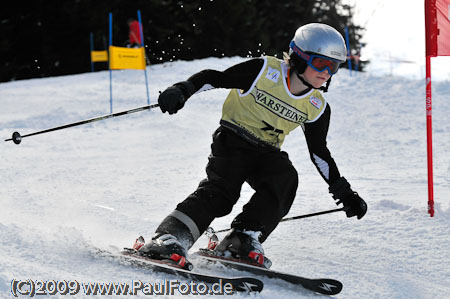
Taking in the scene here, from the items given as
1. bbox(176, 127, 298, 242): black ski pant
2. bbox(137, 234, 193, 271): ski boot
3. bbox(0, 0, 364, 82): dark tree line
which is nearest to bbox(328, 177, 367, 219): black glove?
bbox(176, 127, 298, 242): black ski pant

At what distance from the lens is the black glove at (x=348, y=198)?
130 inches

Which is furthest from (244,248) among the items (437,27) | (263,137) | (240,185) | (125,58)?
(125,58)

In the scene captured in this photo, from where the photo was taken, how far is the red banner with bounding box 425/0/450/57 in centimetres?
457

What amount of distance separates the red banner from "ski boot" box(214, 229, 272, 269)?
2.42 metres

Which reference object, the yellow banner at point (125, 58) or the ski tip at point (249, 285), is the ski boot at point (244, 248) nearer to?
the ski tip at point (249, 285)

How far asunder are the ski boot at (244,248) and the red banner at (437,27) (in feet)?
7.93

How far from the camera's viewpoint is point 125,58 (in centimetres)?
1103

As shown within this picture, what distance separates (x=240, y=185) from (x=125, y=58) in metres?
8.25

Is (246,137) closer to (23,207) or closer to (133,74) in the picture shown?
(23,207)

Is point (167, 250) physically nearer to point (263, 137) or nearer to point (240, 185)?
point (240, 185)

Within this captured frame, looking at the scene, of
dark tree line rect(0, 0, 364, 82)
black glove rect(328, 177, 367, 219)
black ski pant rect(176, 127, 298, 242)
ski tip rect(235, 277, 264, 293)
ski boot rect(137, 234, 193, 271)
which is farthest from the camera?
dark tree line rect(0, 0, 364, 82)

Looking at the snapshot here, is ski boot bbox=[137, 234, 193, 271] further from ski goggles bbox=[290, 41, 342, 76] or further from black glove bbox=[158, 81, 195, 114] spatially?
ski goggles bbox=[290, 41, 342, 76]

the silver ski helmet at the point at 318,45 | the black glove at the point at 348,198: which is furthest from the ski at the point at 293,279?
the silver ski helmet at the point at 318,45

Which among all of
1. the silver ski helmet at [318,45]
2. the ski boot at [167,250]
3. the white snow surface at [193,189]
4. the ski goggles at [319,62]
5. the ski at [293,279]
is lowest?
the white snow surface at [193,189]
